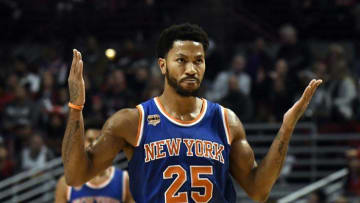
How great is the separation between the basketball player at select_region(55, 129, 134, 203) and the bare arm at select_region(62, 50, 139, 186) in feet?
8.58

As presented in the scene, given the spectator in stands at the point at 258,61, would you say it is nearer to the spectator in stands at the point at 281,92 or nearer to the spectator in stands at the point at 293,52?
the spectator in stands at the point at 293,52

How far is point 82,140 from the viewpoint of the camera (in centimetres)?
438

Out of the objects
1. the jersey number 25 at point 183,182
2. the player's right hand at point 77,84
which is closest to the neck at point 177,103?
the jersey number 25 at point 183,182

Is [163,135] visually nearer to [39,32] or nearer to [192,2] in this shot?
[192,2]

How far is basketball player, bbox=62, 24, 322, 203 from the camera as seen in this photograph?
4.50 metres

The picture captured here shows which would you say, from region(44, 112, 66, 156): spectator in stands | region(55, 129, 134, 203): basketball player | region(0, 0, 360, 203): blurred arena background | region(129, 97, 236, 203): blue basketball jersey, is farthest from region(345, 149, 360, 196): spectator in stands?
region(129, 97, 236, 203): blue basketball jersey

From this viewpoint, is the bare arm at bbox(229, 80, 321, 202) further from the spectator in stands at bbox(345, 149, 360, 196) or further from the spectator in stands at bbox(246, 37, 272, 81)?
the spectator in stands at bbox(246, 37, 272, 81)

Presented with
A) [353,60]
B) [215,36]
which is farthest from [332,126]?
[215,36]

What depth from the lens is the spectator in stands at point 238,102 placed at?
37.6 feet

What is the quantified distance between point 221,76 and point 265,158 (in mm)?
7860

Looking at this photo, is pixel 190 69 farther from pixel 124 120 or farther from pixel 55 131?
pixel 55 131

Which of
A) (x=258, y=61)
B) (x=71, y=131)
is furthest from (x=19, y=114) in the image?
(x=71, y=131)

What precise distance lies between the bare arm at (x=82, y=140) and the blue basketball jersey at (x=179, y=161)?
0.11 m

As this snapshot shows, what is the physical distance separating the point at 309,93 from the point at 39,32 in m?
11.5
